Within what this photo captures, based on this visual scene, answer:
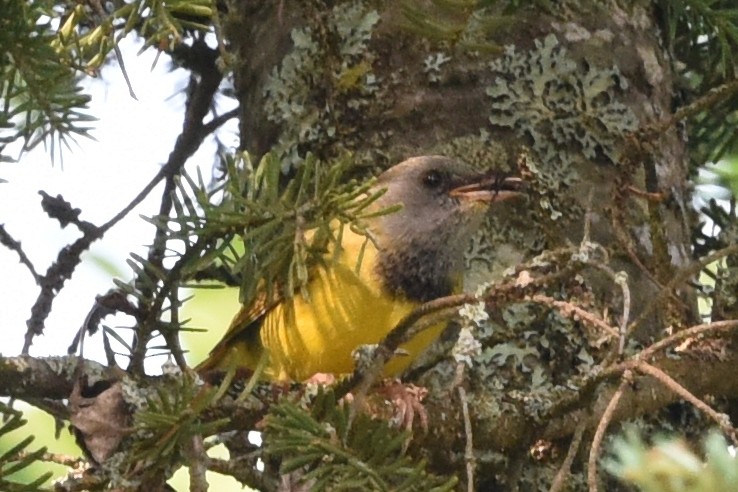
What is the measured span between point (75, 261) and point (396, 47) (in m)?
0.94

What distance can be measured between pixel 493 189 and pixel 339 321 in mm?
506

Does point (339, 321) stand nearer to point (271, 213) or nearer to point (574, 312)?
point (271, 213)

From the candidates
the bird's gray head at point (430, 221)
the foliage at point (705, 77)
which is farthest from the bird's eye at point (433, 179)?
the foliage at point (705, 77)

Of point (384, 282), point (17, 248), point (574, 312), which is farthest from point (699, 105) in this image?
point (17, 248)

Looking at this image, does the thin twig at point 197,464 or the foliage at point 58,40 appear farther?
the foliage at point 58,40

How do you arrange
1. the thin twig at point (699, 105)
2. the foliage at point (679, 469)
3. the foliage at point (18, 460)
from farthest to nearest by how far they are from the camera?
1. the thin twig at point (699, 105)
2. the foliage at point (18, 460)
3. the foliage at point (679, 469)

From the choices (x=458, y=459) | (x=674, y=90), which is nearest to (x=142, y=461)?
(x=458, y=459)

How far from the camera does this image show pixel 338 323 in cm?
247

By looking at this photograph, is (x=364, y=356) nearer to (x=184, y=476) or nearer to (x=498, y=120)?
(x=498, y=120)

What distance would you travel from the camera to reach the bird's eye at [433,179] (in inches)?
112

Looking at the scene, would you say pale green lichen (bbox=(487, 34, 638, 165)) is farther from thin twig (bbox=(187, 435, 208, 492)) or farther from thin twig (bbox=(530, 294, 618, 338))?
thin twig (bbox=(187, 435, 208, 492))

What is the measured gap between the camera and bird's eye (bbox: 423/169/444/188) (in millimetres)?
2848

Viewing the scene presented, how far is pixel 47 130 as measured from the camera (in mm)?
2447

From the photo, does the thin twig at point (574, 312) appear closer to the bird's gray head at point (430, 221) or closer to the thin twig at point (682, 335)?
the thin twig at point (682, 335)
